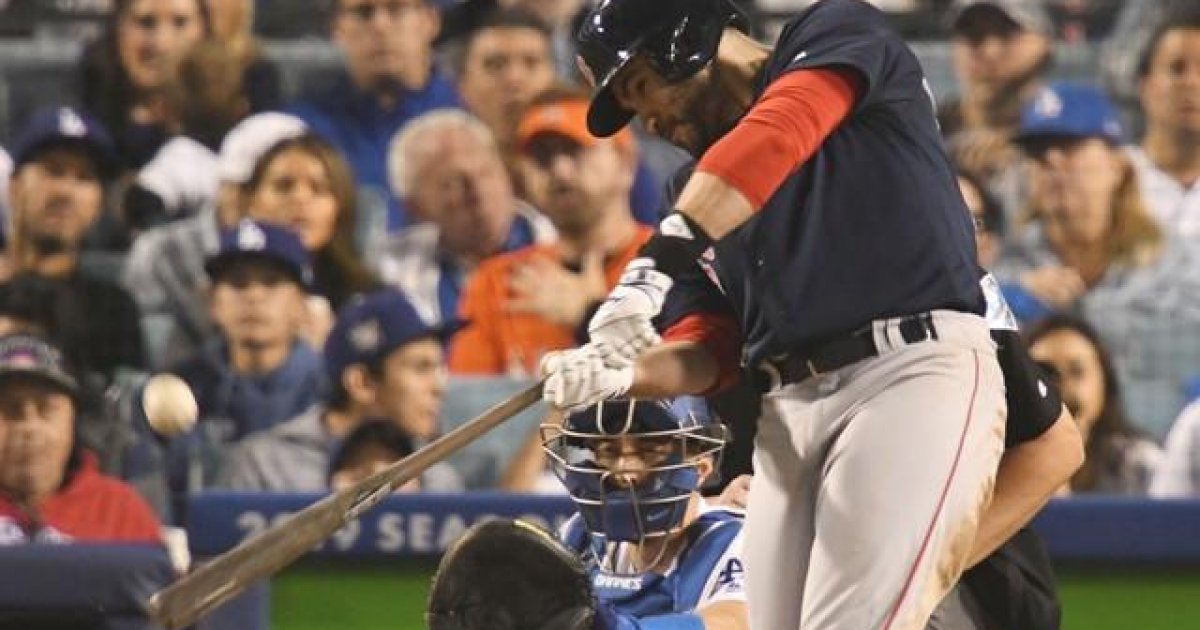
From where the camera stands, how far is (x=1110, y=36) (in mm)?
7188

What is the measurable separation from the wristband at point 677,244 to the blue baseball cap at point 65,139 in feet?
12.7

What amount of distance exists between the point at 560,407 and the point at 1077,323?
3.16 m

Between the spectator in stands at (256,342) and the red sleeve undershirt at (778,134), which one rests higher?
the red sleeve undershirt at (778,134)

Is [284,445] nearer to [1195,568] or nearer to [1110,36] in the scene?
[1195,568]

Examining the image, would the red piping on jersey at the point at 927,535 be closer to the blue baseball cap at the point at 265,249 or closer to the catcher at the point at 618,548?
the catcher at the point at 618,548

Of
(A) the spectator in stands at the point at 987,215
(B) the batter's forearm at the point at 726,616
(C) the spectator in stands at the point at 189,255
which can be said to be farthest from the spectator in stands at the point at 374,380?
(B) the batter's forearm at the point at 726,616

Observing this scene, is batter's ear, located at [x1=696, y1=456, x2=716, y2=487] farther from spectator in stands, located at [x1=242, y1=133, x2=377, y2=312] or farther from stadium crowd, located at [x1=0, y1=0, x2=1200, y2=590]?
spectator in stands, located at [x1=242, y1=133, x2=377, y2=312]

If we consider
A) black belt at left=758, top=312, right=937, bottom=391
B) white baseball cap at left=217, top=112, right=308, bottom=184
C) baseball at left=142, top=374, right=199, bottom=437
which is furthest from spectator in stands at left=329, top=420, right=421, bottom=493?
black belt at left=758, top=312, right=937, bottom=391

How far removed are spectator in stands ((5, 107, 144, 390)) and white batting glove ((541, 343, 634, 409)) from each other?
344 cm

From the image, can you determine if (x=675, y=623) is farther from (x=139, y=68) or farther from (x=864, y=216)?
(x=139, y=68)

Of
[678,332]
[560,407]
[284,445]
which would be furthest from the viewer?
[284,445]

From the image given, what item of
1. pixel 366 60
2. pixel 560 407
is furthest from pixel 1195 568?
pixel 366 60

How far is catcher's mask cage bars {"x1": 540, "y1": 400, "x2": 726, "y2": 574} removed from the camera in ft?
11.6

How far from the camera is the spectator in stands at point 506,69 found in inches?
264
